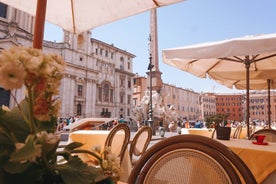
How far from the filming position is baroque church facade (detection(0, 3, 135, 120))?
948 inches

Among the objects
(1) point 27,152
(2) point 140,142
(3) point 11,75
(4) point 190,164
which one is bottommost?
(2) point 140,142

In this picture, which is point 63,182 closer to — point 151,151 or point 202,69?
point 151,151

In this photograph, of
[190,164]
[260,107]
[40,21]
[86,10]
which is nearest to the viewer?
[190,164]

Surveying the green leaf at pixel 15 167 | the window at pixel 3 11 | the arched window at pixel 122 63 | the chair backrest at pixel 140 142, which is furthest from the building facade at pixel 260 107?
the green leaf at pixel 15 167

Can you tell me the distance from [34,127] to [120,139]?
2597 millimetres

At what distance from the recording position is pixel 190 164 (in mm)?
1006

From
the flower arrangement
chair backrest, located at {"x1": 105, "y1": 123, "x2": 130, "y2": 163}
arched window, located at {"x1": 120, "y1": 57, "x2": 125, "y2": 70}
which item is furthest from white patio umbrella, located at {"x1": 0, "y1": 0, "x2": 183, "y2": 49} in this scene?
arched window, located at {"x1": 120, "y1": 57, "x2": 125, "y2": 70}

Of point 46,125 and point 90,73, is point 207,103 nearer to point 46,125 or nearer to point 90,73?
point 90,73

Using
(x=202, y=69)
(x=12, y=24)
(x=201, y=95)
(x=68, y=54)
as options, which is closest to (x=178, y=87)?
(x=201, y=95)

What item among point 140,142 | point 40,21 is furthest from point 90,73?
point 40,21

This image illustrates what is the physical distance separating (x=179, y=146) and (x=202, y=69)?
356cm

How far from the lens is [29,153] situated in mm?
461

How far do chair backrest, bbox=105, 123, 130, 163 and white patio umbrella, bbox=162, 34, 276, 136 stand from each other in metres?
1.02

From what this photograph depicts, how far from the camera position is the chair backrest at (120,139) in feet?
9.00
